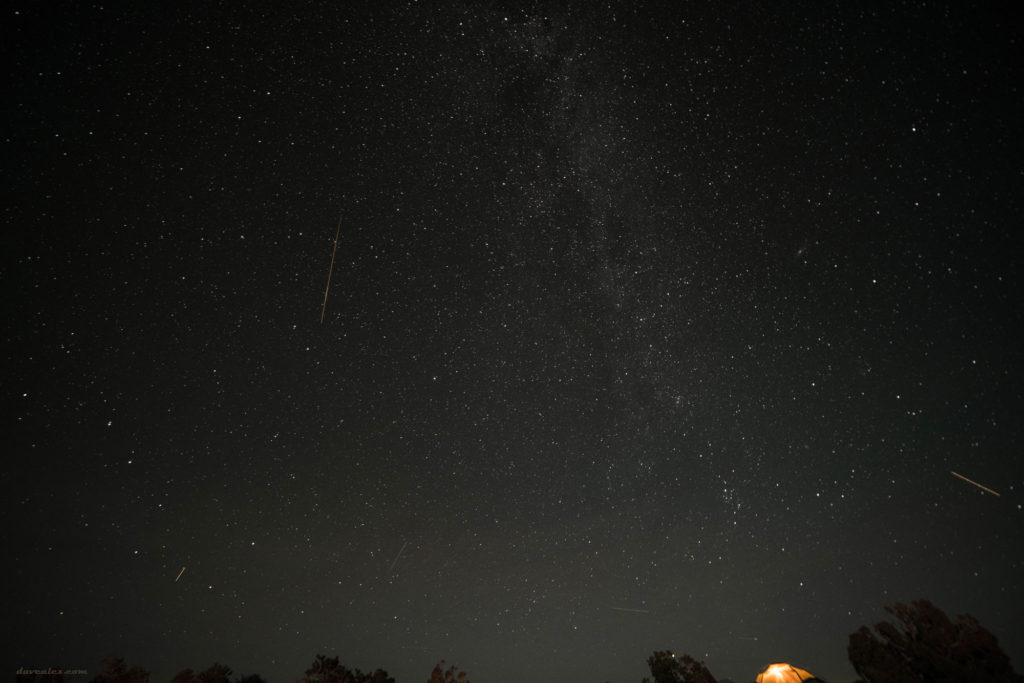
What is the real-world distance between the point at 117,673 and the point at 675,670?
57.2 feet

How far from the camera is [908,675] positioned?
1333 centimetres

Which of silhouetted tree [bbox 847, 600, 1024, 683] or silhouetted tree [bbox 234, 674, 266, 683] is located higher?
silhouetted tree [bbox 847, 600, 1024, 683]

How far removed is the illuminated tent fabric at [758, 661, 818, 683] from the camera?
17172 millimetres

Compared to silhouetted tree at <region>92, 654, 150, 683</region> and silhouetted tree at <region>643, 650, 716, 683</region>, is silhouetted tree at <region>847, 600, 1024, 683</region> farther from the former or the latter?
silhouetted tree at <region>92, 654, 150, 683</region>

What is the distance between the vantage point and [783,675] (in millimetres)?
17312

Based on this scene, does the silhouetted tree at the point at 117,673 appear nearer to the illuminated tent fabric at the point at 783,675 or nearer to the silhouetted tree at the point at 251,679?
the silhouetted tree at the point at 251,679

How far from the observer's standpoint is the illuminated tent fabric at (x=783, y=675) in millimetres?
17172

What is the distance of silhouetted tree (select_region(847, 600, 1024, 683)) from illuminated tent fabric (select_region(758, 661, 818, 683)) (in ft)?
11.4

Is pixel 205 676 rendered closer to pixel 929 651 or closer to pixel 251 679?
pixel 251 679

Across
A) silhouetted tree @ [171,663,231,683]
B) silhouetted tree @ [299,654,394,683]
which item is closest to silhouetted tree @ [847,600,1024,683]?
silhouetted tree @ [299,654,394,683]

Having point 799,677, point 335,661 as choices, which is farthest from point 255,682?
point 799,677

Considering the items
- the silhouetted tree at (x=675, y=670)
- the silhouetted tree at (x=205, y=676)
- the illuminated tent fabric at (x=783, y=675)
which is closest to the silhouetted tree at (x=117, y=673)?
the silhouetted tree at (x=205, y=676)

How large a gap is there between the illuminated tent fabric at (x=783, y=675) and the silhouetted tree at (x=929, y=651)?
3.49 meters

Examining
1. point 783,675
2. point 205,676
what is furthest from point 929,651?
point 205,676
